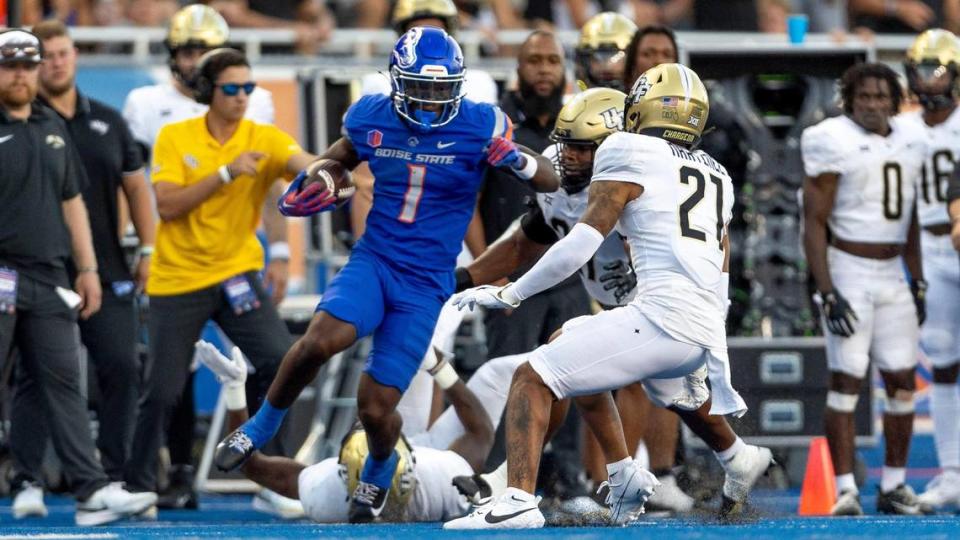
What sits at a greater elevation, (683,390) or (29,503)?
(683,390)

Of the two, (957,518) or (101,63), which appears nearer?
(957,518)

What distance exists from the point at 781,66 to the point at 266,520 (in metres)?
4.38

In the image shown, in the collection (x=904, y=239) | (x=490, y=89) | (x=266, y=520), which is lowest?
(x=266, y=520)

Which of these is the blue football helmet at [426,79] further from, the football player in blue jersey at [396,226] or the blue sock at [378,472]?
the blue sock at [378,472]

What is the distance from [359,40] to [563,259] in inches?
225

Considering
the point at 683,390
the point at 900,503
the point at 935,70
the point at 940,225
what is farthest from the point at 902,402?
the point at 683,390

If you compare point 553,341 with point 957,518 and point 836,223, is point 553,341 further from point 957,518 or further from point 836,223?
point 836,223

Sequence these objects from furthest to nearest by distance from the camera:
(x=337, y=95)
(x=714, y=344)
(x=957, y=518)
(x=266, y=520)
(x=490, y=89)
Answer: (x=337, y=95)
(x=490, y=89)
(x=266, y=520)
(x=957, y=518)
(x=714, y=344)

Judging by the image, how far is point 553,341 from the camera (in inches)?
284

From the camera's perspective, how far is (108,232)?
9859 mm

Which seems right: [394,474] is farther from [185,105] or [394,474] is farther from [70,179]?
[185,105]

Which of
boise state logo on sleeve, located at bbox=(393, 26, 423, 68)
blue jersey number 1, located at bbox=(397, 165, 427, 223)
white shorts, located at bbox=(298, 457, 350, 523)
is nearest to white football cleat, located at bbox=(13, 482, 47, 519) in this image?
white shorts, located at bbox=(298, 457, 350, 523)

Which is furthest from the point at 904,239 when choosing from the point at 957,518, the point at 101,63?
the point at 101,63

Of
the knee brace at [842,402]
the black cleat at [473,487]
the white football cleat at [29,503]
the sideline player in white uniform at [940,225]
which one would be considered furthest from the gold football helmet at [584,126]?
the white football cleat at [29,503]
